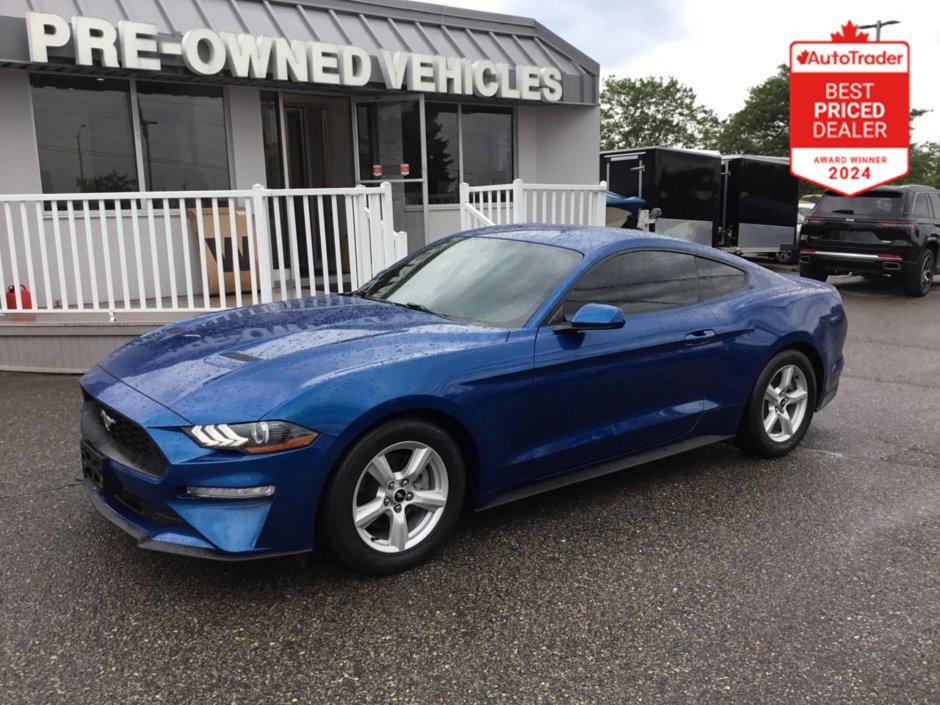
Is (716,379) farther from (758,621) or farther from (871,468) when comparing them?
(758,621)

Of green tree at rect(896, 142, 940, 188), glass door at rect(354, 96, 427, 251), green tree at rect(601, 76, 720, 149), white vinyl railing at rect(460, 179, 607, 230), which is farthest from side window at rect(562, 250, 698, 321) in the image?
green tree at rect(896, 142, 940, 188)

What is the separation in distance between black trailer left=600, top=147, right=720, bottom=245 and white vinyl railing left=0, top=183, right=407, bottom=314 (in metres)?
6.48

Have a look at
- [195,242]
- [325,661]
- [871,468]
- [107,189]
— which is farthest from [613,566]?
[107,189]

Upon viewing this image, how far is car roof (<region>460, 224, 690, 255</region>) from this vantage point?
4.39 m

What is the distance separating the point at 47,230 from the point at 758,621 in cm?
855

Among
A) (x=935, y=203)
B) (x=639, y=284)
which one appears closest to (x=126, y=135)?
(x=639, y=284)

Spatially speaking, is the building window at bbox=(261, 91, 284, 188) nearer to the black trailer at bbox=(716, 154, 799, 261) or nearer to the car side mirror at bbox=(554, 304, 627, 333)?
the car side mirror at bbox=(554, 304, 627, 333)

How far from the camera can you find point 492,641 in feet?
9.86

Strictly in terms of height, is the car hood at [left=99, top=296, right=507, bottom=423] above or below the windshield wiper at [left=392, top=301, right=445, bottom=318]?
below

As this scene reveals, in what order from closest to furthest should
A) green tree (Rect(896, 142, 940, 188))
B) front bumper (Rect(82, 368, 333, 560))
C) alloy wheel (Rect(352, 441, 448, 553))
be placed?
front bumper (Rect(82, 368, 333, 560)) → alloy wheel (Rect(352, 441, 448, 553)) → green tree (Rect(896, 142, 940, 188))

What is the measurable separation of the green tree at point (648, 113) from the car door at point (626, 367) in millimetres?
45860

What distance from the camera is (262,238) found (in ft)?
22.9

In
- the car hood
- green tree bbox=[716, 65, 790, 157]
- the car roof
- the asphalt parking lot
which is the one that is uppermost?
green tree bbox=[716, 65, 790, 157]

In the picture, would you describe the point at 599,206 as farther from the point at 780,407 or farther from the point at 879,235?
the point at 879,235
